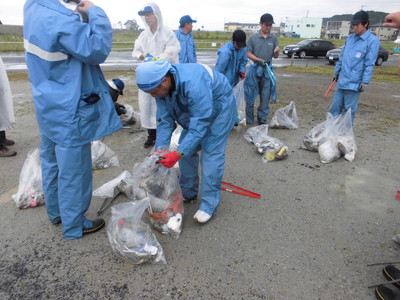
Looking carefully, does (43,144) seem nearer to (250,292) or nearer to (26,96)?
(250,292)

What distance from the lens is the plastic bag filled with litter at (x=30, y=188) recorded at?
2.58 meters

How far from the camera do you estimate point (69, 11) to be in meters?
1.71

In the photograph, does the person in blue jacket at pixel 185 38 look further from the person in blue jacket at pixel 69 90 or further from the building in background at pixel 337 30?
the building in background at pixel 337 30

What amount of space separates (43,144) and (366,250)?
2521 mm

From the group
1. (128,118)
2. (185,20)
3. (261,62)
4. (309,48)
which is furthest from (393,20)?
(309,48)

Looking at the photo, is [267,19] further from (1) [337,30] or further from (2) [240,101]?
(1) [337,30]

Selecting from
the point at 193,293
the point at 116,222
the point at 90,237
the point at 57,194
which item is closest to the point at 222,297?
the point at 193,293

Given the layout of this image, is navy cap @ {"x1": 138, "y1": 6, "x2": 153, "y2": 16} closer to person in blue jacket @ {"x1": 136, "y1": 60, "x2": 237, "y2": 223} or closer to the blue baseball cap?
person in blue jacket @ {"x1": 136, "y1": 60, "x2": 237, "y2": 223}

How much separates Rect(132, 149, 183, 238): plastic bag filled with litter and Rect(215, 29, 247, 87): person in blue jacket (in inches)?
96.4

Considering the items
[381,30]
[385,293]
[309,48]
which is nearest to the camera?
[385,293]

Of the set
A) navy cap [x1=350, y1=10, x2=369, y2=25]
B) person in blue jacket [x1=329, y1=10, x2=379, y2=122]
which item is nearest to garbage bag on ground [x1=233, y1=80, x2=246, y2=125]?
person in blue jacket [x1=329, y1=10, x2=379, y2=122]

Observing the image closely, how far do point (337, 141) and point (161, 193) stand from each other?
2543mm

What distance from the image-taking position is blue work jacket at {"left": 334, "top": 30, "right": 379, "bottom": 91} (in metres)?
3.79

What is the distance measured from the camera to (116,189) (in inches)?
110
